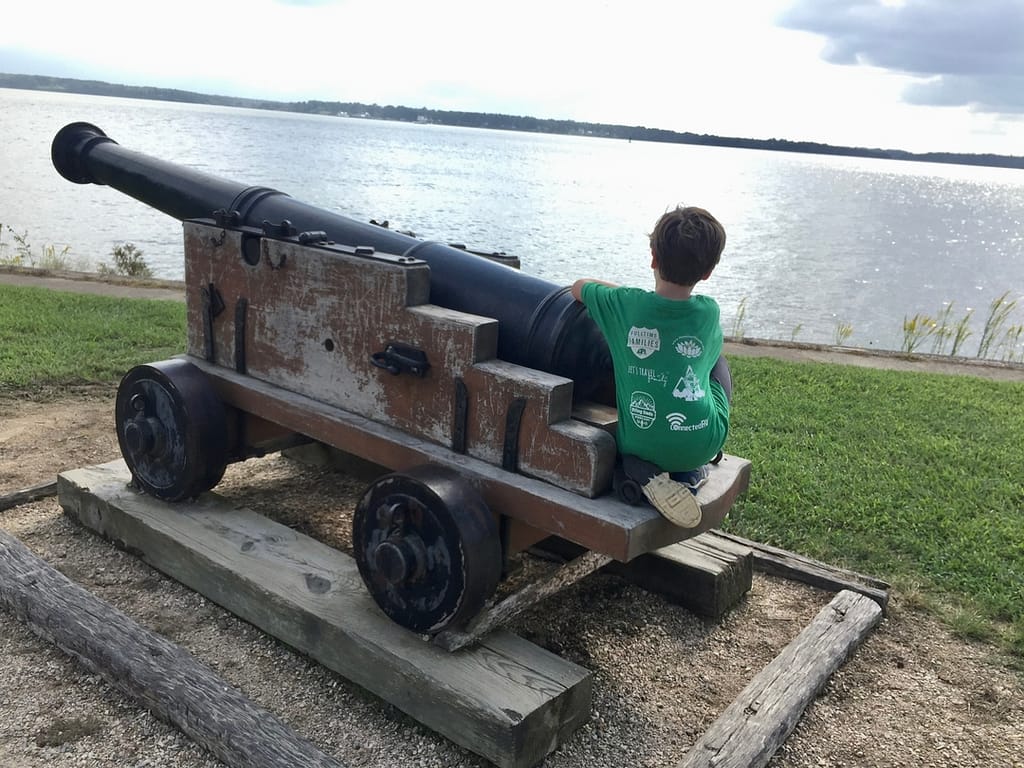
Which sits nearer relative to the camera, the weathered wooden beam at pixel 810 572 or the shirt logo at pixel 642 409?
the shirt logo at pixel 642 409

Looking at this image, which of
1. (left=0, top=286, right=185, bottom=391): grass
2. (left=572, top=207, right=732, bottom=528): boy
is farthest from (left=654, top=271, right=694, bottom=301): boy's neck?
(left=0, top=286, right=185, bottom=391): grass

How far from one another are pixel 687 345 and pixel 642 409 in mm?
208

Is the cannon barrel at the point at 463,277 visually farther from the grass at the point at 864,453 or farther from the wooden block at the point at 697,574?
the grass at the point at 864,453

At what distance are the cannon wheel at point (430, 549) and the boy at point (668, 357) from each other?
1.47 ft

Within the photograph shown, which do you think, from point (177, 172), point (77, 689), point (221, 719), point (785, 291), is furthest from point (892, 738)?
point (785, 291)

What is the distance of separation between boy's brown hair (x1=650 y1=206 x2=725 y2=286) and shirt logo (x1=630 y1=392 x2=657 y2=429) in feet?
1.03

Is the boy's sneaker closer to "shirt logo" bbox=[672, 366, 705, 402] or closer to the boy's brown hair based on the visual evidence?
"shirt logo" bbox=[672, 366, 705, 402]

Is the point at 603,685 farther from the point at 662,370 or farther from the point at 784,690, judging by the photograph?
the point at 662,370

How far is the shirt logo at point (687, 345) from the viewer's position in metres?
2.45

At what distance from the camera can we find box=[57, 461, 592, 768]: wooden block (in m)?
2.41

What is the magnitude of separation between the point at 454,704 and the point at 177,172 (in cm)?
250

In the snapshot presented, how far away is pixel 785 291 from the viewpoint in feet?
59.9

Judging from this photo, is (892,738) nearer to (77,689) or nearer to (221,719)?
(221,719)

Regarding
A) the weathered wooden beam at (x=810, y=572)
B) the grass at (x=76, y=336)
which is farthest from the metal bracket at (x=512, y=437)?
the grass at (x=76, y=336)
